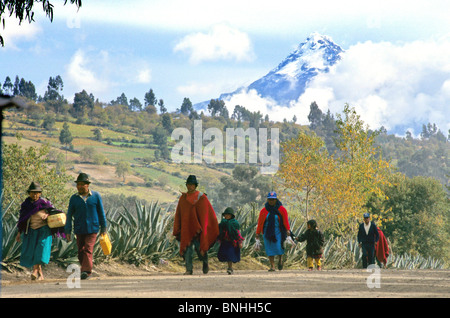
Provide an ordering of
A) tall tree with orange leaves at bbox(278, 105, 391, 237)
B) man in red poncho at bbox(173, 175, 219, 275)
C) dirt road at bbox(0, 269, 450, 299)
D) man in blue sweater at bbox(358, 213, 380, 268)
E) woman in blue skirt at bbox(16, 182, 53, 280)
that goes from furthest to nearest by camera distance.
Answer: tall tree with orange leaves at bbox(278, 105, 391, 237), man in blue sweater at bbox(358, 213, 380, 268), man in red poncho at bbox(173, 175, 219, 275), woman in blue skirt at bbox(16, 182, 53, 280), dirt road at bbox(0, 269, 450, 299)

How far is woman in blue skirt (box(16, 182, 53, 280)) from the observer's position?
1027 cm

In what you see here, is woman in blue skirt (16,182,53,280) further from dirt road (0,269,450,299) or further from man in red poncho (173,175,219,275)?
man in red poncho (173,175,219,275)

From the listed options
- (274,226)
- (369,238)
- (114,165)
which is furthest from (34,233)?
(114,165)

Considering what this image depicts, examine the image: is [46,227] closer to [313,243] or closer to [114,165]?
[313,243]

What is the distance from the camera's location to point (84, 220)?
10359 millimetres

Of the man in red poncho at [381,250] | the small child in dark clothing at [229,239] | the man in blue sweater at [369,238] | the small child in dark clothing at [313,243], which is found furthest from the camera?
the man in red poncho at [381,250]

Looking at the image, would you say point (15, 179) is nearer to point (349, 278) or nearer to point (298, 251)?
point (298, 251)

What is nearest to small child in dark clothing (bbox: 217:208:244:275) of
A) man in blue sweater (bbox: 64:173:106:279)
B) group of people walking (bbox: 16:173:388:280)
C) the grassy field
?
group of people walking (bbox: 16:173:388:280)

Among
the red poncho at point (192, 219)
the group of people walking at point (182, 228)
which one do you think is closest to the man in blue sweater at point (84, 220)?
the group of people walking at point (182, 228)

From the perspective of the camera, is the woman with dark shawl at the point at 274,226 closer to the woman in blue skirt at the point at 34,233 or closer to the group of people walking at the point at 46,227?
the group of people walking at the point at 46,227

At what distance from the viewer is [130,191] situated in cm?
15200

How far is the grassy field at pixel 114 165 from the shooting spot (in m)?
153

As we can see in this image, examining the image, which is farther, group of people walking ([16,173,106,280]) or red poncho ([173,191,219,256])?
red poncho ([173,191,219,256])
